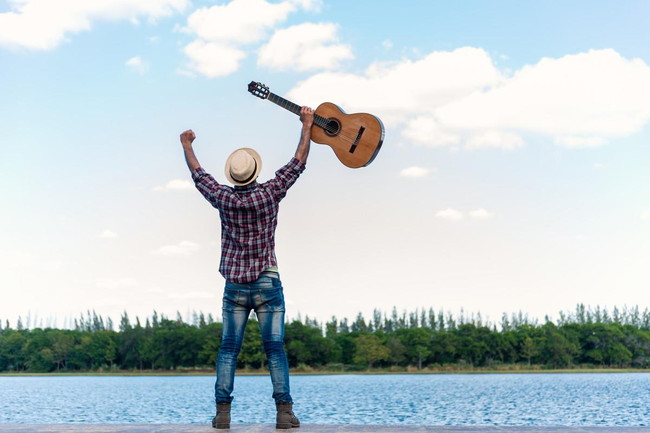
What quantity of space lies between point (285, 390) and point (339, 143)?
2866 millimetres

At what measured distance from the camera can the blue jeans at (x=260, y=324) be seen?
7.77 meters

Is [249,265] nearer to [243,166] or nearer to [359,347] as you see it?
[243,166]

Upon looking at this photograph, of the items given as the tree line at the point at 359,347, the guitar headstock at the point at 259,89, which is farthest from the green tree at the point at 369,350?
the guitar headstock at the point at 259,89

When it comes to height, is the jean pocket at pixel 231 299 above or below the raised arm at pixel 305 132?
below

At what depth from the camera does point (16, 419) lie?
66.6 metres

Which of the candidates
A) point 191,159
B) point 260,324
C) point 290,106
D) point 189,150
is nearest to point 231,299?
point 260,324

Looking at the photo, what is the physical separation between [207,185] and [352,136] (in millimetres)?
1749

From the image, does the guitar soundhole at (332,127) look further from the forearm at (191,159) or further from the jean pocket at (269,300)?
the jean pocket at (269,300)

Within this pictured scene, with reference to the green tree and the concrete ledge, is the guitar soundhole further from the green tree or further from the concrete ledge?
the green tree

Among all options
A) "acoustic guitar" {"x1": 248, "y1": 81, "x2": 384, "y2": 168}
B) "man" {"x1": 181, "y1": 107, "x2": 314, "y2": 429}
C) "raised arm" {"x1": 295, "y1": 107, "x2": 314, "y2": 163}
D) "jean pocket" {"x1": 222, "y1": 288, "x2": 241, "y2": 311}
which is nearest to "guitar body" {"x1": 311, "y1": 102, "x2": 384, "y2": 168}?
"acoustic guitar" {"x1": 248, "y1": 81, "x2": 384, "y2": 168}

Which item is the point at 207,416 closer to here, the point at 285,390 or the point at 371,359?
the point at 285,390

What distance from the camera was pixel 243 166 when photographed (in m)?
7.95

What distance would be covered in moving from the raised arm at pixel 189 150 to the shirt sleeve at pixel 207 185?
137 mm

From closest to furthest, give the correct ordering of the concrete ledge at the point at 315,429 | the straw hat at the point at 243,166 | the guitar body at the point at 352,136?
the concrete ledge at the point at 315,429 < the straw hat at the point at 243,166 < the guitar body at the point at 352,136
